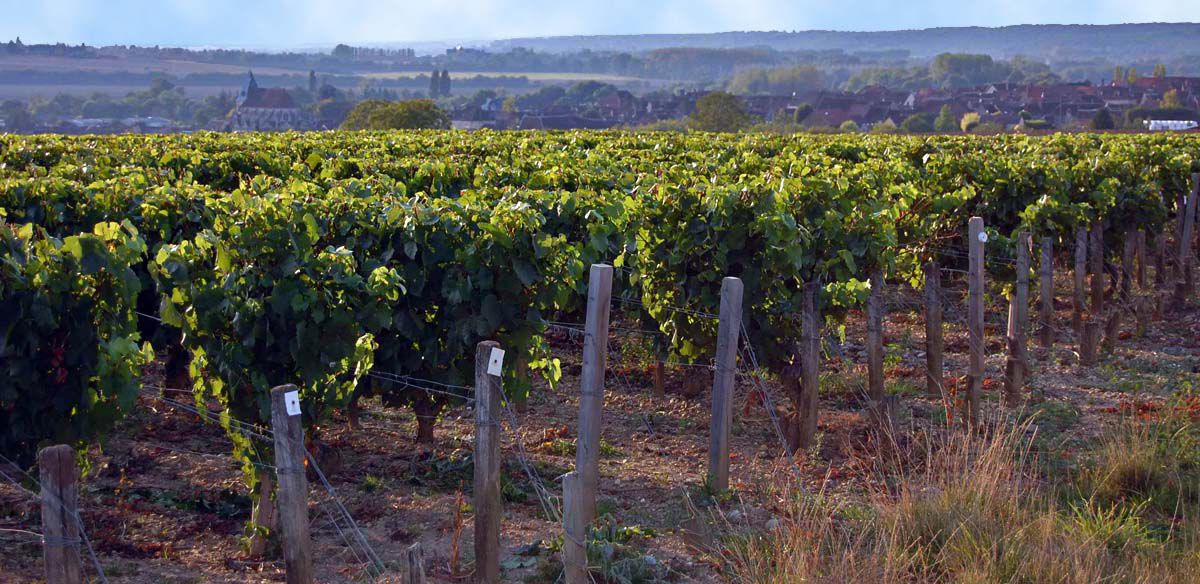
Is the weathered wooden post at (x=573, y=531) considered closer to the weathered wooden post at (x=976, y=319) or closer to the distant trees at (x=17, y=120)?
the weathered wooden post at (x=976, y=319)

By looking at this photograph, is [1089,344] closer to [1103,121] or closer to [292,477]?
[292,477]

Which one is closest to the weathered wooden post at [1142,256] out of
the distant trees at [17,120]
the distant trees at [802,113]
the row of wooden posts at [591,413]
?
the row of wooden posts at [591,413]

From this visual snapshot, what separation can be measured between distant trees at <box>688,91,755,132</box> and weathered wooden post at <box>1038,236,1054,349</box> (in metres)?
83.6

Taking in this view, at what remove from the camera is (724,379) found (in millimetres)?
7184

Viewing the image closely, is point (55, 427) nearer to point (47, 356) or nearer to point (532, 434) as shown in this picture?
point (47, 356)

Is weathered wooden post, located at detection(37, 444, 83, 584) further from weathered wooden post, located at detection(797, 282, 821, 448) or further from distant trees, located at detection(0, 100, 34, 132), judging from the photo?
distant trees, located at detection(0, 100, 34, 132)

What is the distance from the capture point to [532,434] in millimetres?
9070

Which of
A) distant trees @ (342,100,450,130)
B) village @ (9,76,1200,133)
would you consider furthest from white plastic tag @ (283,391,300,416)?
village @ (9,76,1200,133)

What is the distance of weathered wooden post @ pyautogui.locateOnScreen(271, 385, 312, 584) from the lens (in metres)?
4.85

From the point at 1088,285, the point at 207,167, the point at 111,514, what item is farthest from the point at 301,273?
the point at 1088,285

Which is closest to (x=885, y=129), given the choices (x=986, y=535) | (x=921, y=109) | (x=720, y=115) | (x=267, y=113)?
(x=720, y=115)

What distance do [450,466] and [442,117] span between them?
74.5 meters

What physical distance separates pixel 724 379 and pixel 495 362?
207cm

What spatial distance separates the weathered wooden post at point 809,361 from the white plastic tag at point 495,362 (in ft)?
10.8
